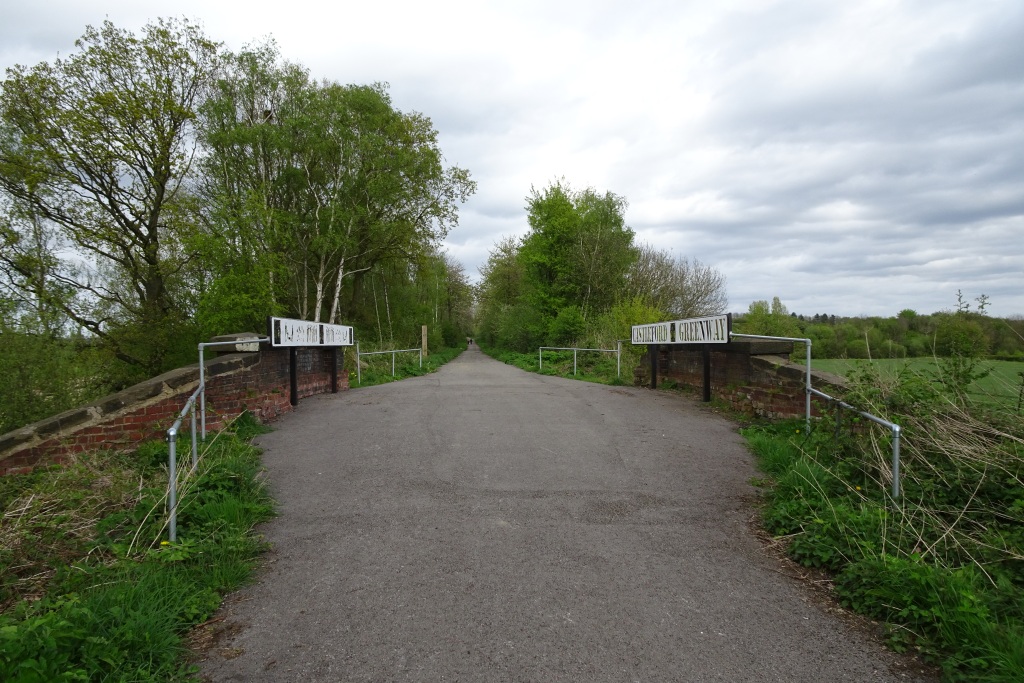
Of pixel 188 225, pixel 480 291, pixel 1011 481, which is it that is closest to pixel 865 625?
pixel 1011 481

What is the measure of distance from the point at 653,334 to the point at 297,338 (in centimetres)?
763

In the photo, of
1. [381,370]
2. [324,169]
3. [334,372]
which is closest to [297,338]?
[334,372]

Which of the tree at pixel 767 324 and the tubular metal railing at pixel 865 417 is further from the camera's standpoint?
the tree at pixel 767 324

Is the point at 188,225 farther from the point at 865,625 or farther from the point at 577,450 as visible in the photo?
the point at 865,625

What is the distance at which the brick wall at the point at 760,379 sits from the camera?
26.0 feet

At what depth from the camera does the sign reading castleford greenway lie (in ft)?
32.6

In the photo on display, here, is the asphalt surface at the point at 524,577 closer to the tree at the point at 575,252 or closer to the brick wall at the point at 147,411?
the brick wall at the point at 147,411

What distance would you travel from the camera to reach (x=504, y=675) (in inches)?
113

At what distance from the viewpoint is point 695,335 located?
11.1m

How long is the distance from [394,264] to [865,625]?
31721 mm

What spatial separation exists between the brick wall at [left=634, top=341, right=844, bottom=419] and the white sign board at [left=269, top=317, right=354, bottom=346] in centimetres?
739

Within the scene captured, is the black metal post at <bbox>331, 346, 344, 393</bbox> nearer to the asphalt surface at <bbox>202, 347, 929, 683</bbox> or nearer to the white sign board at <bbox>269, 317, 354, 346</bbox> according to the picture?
the white sign board at <bbox>269, 317, 354, 346</bbox>

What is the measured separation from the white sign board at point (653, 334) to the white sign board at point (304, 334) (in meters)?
7.07

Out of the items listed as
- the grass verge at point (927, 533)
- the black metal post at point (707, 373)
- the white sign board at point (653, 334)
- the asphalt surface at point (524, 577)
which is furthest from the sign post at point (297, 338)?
the grass verge at point (927, 533)
